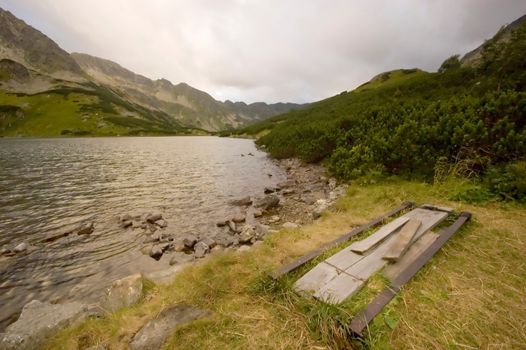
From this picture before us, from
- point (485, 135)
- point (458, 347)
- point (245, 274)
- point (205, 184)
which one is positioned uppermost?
point (485, 135)

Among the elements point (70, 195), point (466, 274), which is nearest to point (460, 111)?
point (466, 274)

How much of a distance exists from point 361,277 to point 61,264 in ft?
31.3

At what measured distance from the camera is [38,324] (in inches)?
184

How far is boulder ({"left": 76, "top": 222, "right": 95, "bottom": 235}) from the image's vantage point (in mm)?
10226

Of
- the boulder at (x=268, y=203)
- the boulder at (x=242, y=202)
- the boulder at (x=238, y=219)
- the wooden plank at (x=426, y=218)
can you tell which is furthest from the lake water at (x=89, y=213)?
the wooden plank at (x=426, y=218)

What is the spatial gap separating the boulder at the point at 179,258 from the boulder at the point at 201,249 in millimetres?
224

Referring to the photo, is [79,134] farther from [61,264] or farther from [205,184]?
[61,264]

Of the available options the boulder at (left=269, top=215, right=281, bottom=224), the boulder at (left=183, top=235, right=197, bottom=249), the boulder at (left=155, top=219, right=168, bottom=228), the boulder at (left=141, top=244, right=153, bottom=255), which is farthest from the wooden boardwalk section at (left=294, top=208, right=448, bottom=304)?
the boulder at (left=155, top=219, right=168, bottom=228)

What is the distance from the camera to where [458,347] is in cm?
296

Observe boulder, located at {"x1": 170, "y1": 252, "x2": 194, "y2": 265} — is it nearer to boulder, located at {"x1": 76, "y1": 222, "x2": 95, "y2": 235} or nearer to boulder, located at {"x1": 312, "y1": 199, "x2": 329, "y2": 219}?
boulder, located at {"x1": 76, "y1": 222, "x2": 95, "y2": 235}

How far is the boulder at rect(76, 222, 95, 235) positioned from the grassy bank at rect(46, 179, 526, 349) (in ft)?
23.8

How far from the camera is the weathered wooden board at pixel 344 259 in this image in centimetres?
469

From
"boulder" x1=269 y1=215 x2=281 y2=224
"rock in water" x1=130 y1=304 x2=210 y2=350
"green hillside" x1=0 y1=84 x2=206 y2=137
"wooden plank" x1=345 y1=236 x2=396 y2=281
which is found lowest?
"boulder" x1=269 y1=215 x2=281 y2=224

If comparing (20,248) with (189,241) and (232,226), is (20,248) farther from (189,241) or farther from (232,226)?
(232,226)
